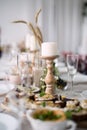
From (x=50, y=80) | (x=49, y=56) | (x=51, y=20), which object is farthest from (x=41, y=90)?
(x=51, y=20)

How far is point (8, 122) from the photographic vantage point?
1177 mm

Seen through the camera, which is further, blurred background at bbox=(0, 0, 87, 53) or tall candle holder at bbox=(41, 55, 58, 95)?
blurred background at bbox=(0, 0, 87, 53)

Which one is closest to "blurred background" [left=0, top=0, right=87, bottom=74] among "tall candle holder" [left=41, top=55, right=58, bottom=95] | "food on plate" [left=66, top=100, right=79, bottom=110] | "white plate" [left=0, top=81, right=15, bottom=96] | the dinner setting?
the dinner setting

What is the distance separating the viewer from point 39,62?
6.92 ft

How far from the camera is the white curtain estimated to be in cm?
606

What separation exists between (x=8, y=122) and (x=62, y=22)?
16.8ft

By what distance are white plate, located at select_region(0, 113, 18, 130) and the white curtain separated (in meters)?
4.85

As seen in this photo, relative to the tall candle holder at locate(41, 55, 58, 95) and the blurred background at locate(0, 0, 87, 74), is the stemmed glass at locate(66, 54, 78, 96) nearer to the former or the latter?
the tall candle holder at locate(41, 55, 58, 95)

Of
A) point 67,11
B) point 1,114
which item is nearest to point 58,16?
point 67,11

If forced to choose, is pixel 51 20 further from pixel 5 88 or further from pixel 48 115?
pixel 48 115

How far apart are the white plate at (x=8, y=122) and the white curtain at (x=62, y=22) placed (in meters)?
4.85

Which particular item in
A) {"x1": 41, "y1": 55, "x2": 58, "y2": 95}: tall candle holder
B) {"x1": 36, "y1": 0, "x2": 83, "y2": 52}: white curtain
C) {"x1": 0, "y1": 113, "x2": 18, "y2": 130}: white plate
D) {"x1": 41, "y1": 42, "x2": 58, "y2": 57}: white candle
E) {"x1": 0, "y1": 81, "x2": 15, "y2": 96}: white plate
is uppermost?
{"x1": 36, "y1": 0, "x2": 83, "y2": 52}: white curtain

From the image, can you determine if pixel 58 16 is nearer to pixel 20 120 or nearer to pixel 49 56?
pixel 49 56

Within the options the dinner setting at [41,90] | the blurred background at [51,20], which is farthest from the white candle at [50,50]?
the blurred background at [51,20]
